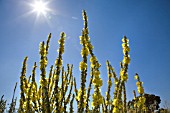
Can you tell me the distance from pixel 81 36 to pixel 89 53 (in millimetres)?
698

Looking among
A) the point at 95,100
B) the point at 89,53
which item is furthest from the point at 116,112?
the point at 89,53

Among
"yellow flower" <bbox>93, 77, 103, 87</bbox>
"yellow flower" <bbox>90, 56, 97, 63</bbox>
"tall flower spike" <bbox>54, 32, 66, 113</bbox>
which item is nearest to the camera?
"yellow flower" <bbox>93, 77, 103, 87</bbox>

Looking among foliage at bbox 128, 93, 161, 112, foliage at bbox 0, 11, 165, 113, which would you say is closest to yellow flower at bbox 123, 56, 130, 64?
foliage at bbox 0, 11, 165, 113

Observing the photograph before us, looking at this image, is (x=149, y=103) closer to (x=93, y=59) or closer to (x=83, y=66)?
(x=83, y=66)

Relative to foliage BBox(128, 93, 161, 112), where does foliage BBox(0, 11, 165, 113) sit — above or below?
below

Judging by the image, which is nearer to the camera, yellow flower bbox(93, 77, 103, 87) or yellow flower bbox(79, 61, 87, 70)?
yellow flower bbox(93, 77, 103, 87)

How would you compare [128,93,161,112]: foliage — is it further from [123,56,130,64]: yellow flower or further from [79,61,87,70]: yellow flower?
[79,61,87,70]: yellow flower

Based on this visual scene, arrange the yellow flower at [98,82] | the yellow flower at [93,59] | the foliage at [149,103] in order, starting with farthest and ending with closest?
the foliage at [149,103] < the yellow flower at [93,59] < the yellow flower at [98,82]

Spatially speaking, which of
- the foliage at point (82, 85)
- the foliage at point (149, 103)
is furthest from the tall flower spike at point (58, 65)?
the foliage at point (149, 103)

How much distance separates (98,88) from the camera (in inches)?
188

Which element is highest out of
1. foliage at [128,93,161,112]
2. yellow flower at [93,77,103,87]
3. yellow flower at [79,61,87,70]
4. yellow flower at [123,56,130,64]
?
foliage at [128,93,161,112]

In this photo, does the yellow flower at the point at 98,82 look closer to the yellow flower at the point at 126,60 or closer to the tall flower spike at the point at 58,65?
the yellow flower at the point at 126,60

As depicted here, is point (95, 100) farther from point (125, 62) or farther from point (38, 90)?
point (38, 90)

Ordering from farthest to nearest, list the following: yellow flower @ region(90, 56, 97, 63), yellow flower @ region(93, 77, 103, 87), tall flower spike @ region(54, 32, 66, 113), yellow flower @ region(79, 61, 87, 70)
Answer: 1. tall flower spike @ region(54, 32, 66, 113)
2. yellow flower @ region(79, 61, 87, 70)
3. yellow flower @ region(90, 56, 97, 63)
4. yellow flower @ region(93, 77, 103, 87)
